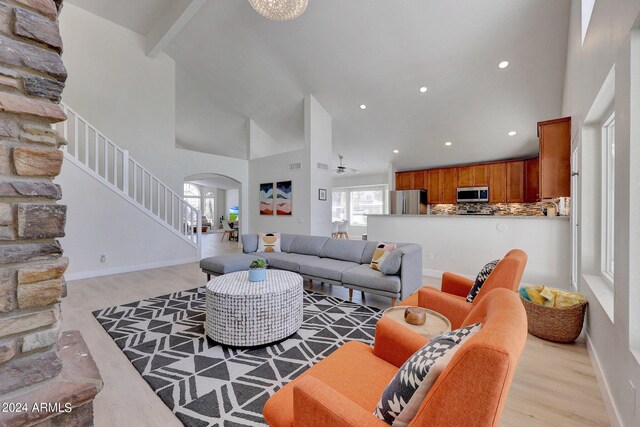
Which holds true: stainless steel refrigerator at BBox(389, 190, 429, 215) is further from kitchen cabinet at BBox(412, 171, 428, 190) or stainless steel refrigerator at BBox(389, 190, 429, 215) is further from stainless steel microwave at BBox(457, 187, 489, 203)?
stainless steel microwave at BBox(457, 187, 489, 203)

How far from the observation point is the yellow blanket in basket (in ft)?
8.21

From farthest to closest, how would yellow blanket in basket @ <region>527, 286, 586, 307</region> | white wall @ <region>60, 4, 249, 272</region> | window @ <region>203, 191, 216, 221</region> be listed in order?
1. window @ <region>203, 191, 216, 221</region>
2. white wall @ <region>60, 4, 249, 272</region>
3. yellow blanket in basket @ <region>527, 286, 586, 307</region>

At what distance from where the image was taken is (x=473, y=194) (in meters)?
6.94

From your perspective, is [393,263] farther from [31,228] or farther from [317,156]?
[317,156]

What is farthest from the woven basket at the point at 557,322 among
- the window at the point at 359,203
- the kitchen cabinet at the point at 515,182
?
the window at the point at 359,203

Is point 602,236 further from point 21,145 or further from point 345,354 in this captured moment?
point 21,145

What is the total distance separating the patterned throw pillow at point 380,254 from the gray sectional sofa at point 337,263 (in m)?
0.07

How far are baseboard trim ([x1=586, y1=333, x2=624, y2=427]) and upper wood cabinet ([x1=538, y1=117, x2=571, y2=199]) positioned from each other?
5.62 ft

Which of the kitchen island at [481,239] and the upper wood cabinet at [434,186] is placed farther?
the upper wood cabinet at [434,186]

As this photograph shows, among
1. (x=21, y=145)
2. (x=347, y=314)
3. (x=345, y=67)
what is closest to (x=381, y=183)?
(x=345, y=67)

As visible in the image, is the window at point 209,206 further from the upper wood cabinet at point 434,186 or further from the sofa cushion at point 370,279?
the sofa cushion at point 370,279

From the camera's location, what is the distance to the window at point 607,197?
7.68ft

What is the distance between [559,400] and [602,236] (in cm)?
147

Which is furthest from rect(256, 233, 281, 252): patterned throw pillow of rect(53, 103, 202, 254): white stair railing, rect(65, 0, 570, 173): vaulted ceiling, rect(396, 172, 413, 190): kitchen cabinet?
rect(396, 172, 413, 190): kitchen cabinet
